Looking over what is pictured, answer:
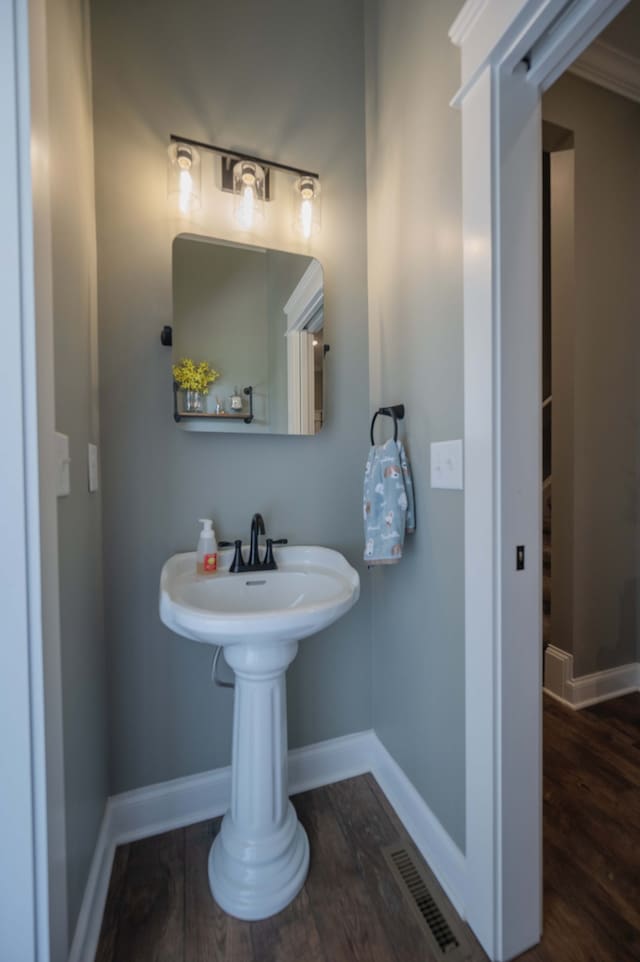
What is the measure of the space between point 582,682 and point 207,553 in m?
1.89

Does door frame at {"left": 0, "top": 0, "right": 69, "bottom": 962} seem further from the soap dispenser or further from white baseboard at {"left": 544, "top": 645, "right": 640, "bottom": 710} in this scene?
white baseboard at {"left": 544, "top": 645, "right": 640, "bottom": 710}

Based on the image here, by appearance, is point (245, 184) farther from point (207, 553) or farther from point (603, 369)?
point (603, 369)

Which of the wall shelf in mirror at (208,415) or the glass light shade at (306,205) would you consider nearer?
the wall shelf in mirror at (208,415)

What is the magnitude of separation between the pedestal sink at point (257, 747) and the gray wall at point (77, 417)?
21 cm

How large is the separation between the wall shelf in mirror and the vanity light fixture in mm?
554

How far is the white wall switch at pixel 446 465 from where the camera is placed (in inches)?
38.9

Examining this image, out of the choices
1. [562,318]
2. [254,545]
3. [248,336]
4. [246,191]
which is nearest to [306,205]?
[246,191]

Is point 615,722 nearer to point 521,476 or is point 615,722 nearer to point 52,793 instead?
point 521,476

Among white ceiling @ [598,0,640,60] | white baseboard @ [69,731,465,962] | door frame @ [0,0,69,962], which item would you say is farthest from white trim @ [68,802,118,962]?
white ceiling @ [598,0,640,60]

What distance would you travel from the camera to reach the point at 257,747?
1.08m

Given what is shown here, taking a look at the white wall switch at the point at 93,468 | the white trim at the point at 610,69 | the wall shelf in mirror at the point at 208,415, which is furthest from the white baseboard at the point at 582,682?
the white trim at the point at 610,69

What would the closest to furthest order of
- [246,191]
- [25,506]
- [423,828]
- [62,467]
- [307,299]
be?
[25,506] < [62,467] < [423,828] < [246,191] < [307,299]

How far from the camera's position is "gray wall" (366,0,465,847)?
103 cm

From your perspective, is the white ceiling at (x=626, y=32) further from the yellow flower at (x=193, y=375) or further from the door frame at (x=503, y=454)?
the yellow flower at (x=193, y=375)
